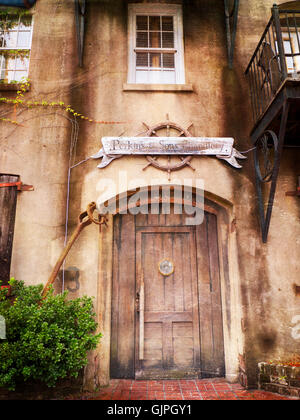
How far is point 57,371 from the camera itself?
3.27 m

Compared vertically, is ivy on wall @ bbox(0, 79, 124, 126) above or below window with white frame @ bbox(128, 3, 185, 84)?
below

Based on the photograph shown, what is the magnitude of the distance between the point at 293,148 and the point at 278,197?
871 mm

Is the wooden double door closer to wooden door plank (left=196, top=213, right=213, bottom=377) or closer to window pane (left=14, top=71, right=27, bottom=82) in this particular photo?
wooden door plank (left=196, top=213, right=213, bottom=377)

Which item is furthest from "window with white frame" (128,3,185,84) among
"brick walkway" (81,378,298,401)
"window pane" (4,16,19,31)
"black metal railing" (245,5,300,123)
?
"brick walkway" (81,378,298,401)

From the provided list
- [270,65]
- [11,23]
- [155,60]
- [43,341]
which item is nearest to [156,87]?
[155,60]

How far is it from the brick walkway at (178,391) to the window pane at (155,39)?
5517mm

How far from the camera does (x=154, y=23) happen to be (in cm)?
532

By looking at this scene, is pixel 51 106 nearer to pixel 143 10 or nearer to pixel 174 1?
pixel 143 10

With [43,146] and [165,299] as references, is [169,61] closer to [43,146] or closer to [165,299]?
[43,146]

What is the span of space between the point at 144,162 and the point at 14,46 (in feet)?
10.6

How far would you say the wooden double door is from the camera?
434 cm

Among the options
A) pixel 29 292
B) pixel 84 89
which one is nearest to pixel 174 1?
pixel 84 89

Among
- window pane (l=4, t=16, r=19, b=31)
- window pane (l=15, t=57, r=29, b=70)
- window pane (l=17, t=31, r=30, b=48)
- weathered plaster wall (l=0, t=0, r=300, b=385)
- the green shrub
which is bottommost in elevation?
the green shrub

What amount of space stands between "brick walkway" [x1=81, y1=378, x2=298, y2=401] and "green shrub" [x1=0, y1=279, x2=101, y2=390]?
75 centimetres
